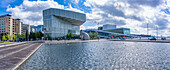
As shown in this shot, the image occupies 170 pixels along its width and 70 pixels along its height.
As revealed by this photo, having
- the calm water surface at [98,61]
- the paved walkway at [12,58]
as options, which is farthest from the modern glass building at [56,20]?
the calm water surface at [98,61]

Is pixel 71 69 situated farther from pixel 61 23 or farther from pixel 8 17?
pixel 8 17

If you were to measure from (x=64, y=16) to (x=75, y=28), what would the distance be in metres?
27.4

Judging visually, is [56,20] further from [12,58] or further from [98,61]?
[98,61]

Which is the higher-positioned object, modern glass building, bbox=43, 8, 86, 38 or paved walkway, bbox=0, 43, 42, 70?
modern glass building, bbox=43, 8, 86, 38

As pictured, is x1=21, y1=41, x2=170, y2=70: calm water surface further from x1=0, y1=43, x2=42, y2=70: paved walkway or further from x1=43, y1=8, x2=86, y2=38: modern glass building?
x1=43, y1=8, x2=86, y2=38: modern glass building

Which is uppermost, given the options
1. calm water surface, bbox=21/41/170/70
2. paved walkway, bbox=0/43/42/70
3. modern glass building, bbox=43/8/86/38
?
modern glass building, bbox=43/8/86/38

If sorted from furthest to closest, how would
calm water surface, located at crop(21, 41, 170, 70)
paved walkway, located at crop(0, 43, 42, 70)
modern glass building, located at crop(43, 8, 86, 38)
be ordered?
1. modern glass building, located at crop(43, 8, 86, 38)
2. calm water surface, located at crop(21, 41, 170, 70)
3. paved walkway, located at crop(0, 43, 42, 70)

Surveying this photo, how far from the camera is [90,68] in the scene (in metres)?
10.5

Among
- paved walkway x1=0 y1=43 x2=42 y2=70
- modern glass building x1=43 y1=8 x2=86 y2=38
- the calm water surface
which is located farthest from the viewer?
modern glass building x1=43 y1=8 x2=86 y2=38

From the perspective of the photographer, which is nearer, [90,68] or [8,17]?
[90,68]

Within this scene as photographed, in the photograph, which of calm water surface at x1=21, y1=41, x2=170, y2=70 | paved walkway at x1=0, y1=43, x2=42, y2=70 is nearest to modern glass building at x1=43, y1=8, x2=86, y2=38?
paved walkway at x1=0, y1=43, x2=42, y2=70

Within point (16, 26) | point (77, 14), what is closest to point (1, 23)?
point (16, 26)

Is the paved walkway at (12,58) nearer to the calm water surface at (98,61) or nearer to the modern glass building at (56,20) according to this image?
the calm water surface at (98,61)

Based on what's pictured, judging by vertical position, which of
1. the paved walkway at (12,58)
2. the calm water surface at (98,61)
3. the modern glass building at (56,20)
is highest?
the modern glass building at (56,20)
